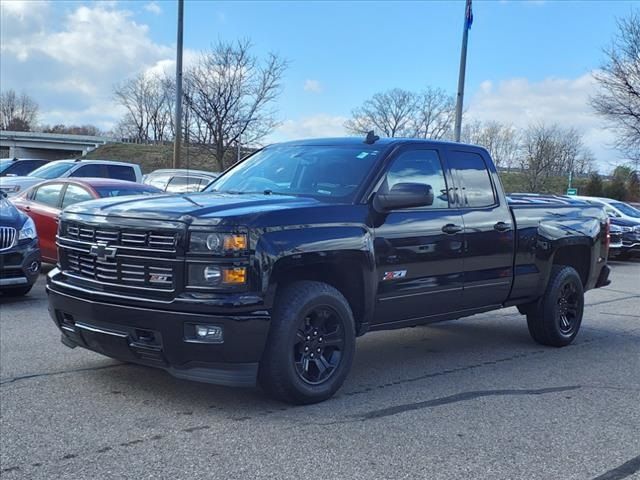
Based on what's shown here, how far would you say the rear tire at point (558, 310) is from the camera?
729 centimetres

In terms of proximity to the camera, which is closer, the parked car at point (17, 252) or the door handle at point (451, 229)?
the door handle at point (451, 229)

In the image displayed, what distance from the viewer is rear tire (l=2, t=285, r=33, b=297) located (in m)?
9.04

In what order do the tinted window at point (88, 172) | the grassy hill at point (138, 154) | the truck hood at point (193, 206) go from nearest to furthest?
1. the truck hood at point (193, 206)
2. the tinted window at point (88, 172)
3. the grassy hill at point (138, 154)

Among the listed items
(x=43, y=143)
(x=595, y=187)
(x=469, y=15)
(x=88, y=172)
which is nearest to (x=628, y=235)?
(x=469, y=15)

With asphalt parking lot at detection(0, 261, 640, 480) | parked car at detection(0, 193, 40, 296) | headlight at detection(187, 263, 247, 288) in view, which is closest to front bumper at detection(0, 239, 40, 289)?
parked car at detection(0, 193, 40, 296)

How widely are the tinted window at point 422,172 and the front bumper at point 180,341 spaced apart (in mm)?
1871

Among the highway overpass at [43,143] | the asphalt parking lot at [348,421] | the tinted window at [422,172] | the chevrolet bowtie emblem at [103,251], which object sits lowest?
the asphalt parking lot at [348,421]

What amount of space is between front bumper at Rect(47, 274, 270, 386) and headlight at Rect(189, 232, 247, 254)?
40cm

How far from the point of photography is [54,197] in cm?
1149

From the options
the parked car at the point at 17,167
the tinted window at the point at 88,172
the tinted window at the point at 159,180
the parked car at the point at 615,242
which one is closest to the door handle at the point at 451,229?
the tinted window at the point at 88,172

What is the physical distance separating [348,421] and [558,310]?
3.64 meters

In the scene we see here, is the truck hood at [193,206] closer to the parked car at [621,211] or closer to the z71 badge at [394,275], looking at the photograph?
the z71 badge at [394,275]

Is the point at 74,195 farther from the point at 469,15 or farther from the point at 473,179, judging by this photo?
the point at 469,15

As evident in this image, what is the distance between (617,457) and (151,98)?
342 ft
